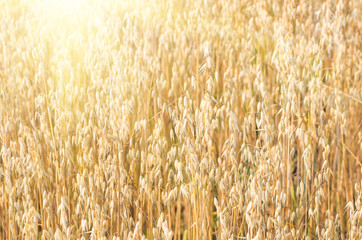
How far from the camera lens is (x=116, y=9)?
2.00m

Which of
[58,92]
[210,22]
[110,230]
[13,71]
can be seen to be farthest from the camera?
[210,22]

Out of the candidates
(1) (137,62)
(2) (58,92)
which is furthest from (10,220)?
(1) (137,62)

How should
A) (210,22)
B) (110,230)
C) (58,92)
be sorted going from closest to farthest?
(110,230) → (58,92) → (210,22)

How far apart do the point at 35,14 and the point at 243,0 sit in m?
1.17

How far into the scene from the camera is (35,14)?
6.61 ft

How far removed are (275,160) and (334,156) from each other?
76cm

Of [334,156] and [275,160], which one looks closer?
[275,160]

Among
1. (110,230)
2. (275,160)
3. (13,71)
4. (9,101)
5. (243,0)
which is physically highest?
(243,0)

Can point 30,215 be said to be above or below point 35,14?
below

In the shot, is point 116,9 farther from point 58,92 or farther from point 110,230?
point 110,230

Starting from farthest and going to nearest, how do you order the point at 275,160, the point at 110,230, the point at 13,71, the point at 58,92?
1. the point at 13,71
2. the point at 58,92
3. the point at 110,230
4. the point at 275,160

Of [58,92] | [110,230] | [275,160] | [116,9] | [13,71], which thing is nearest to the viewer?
[275,160]

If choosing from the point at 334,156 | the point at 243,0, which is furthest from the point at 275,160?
the point at 243,0

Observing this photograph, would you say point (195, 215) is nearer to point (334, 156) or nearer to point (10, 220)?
point (10, 220)
